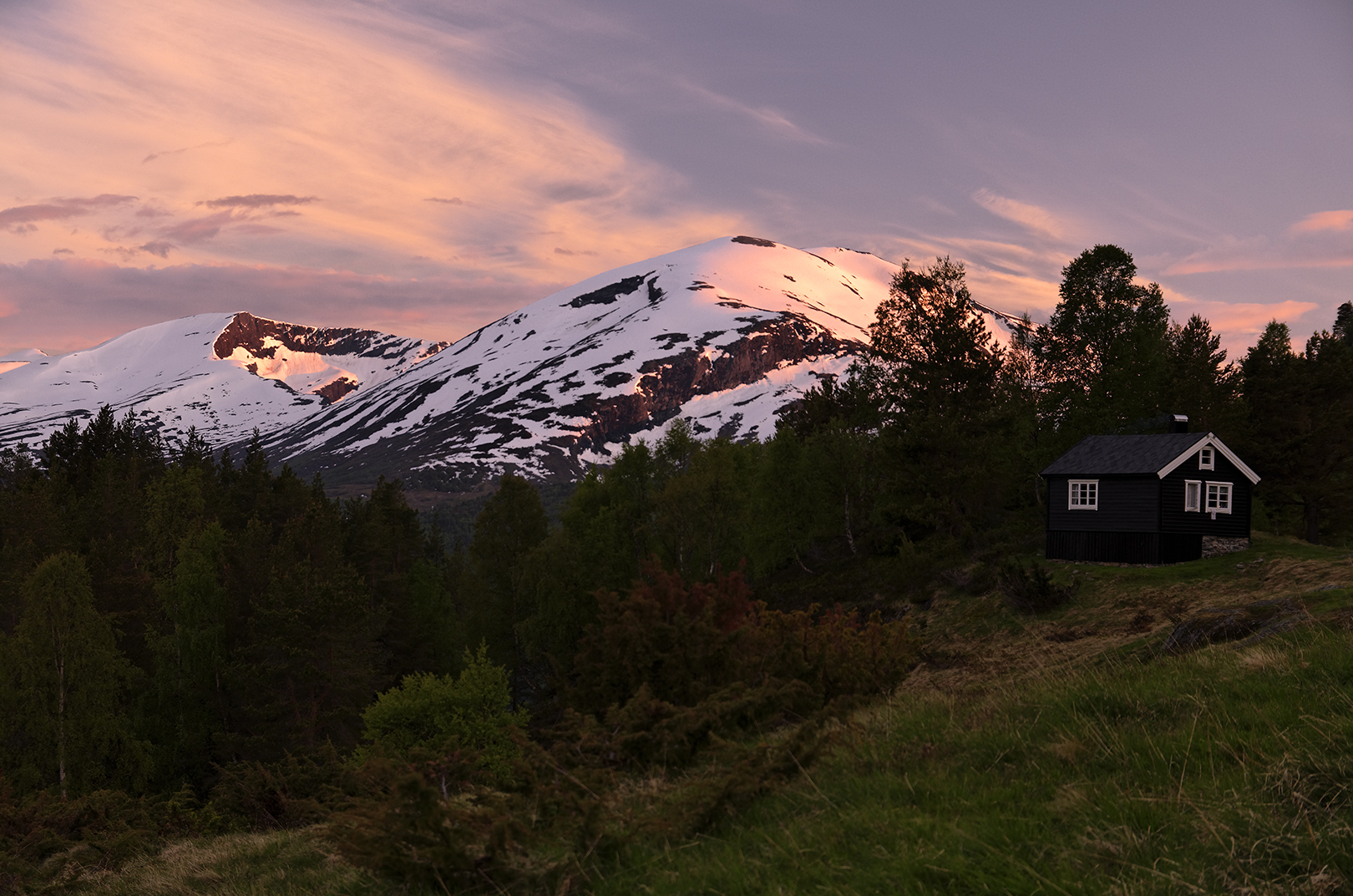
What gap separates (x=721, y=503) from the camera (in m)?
60.1

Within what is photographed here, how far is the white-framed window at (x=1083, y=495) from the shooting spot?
4044 centimetres

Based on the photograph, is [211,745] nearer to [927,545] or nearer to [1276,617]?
[927,545]

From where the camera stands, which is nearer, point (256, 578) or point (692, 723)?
point (692, 723)

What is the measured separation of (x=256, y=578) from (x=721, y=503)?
29759 mm

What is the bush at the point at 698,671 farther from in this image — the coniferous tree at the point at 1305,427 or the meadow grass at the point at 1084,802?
the coniferous tree at the point at 1305,427

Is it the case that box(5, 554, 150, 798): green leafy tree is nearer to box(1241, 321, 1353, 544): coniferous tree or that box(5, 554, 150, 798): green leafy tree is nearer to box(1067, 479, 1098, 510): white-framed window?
box(1067, 479, 1098, 510): white-framed window

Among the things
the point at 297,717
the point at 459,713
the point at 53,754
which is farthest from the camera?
the point at 297,717

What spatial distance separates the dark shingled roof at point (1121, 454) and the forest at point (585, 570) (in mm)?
4842

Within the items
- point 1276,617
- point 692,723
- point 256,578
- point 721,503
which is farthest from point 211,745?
point 1276,617

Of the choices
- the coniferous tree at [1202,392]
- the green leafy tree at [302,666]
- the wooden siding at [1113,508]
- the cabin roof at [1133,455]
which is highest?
the coniferous tree at [1202,392]

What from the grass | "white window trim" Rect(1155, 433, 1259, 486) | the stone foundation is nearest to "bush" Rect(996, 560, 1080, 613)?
"white window trim" Rect(1155, 433, 1259, 486)

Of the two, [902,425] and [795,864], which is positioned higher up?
[902,425]

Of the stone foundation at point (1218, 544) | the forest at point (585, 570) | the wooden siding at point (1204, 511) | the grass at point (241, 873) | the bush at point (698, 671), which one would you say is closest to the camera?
the grass at point (241, 873)

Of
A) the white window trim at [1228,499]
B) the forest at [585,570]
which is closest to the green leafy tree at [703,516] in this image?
the forest at [585,570]
